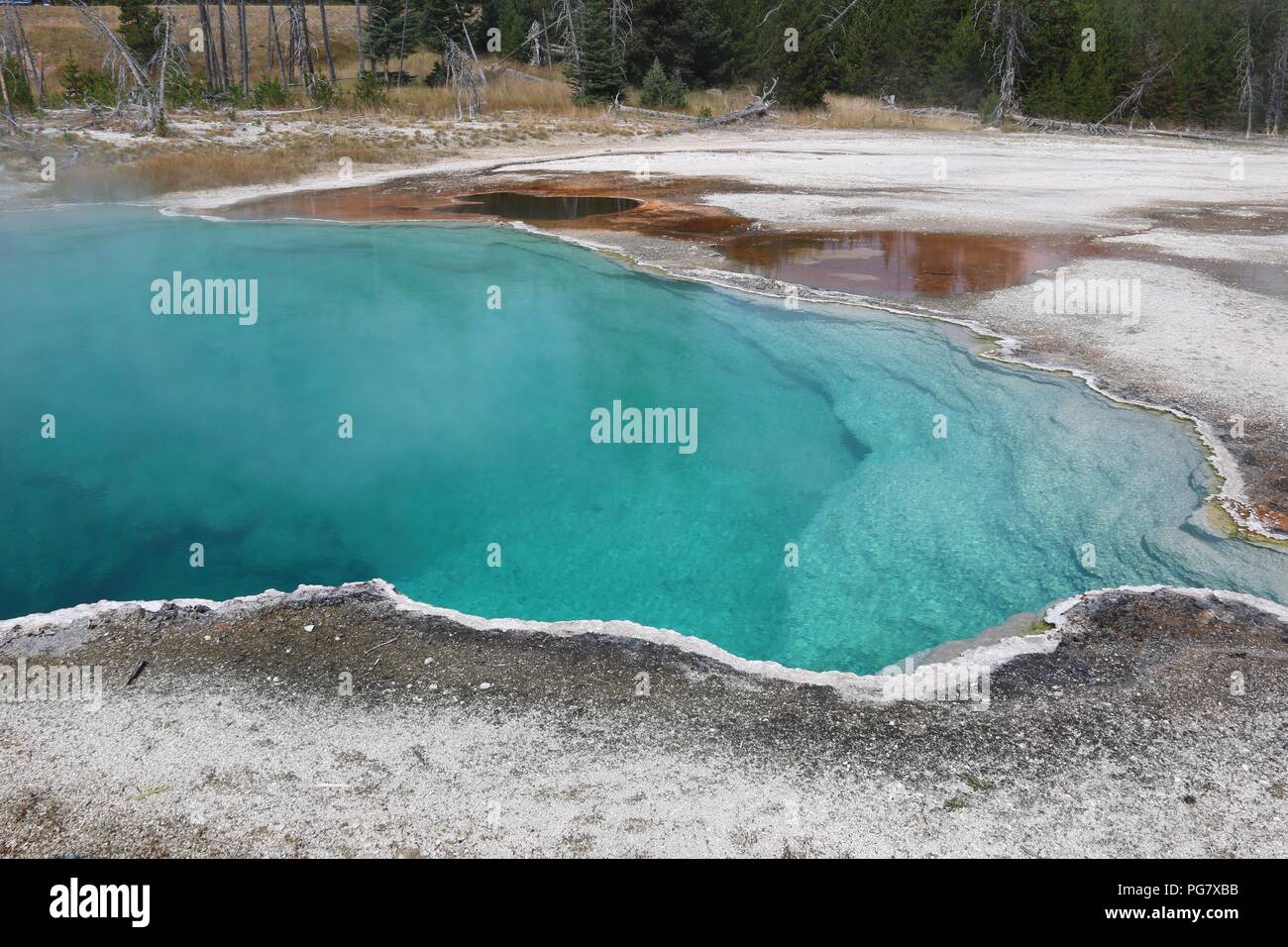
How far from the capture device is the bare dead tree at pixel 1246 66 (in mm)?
30594

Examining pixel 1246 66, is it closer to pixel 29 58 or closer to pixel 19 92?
pixel 19 92

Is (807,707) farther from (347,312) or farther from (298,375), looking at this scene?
(347,312)

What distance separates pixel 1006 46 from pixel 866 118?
5.78 m

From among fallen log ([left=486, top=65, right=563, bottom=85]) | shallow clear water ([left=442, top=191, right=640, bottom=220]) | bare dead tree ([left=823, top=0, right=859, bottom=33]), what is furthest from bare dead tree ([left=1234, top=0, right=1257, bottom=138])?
shallow clear water ([left=442, top=191, right=640, bottom=220])

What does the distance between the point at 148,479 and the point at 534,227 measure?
8.51 m

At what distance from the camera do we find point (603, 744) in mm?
3840

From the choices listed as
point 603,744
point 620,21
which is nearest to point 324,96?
point 620,21

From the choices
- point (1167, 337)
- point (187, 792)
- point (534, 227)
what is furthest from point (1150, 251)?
point (187, 792)

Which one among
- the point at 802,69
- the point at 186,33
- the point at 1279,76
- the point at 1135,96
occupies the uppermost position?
the point at 186,33

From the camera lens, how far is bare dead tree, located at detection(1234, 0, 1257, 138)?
30.6 m

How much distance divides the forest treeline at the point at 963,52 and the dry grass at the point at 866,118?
2.58 ft

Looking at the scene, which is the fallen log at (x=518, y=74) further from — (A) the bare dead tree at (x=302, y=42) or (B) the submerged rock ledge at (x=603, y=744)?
(B) the submerged rock ledge at (x=603, y=744)

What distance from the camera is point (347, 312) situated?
37.8 feet

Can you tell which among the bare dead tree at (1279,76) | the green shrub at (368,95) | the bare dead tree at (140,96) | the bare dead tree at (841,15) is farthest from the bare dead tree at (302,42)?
the bare dead tree at (1279,76)
